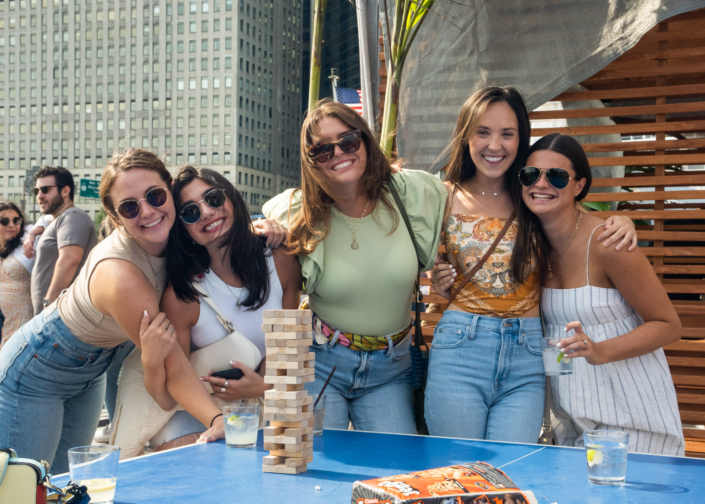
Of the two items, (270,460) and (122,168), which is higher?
(122,168)

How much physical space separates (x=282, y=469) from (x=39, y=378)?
144 cm

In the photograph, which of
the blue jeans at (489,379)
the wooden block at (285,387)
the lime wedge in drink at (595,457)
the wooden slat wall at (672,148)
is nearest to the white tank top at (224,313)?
the blue jeans at (489,379)

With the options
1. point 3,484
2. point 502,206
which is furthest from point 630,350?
point 3,484

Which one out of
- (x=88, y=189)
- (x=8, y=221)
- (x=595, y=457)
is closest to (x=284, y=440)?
(x=595, y=457)

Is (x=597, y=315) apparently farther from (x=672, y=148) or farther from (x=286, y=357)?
(x=672, y=148)

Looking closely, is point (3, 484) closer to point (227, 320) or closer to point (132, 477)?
point (132, 477)

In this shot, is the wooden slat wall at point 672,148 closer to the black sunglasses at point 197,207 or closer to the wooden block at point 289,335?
the black sunglasses at point 197,207

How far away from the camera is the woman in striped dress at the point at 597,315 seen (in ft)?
8.75

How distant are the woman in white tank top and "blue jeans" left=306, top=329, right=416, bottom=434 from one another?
0.95 ft

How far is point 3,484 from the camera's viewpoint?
5.02 feet

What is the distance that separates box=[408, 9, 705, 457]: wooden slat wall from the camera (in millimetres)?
4414

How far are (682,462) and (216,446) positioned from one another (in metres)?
1.55

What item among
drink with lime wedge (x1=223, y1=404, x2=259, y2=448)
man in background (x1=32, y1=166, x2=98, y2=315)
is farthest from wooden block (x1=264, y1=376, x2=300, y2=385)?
man in background (x1=32, y1=166, x2=98, y2=315)

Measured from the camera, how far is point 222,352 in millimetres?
2941
